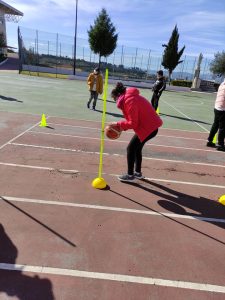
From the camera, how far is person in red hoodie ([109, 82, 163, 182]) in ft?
17.6

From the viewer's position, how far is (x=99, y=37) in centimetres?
4078

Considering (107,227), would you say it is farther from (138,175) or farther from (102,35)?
(102,35)

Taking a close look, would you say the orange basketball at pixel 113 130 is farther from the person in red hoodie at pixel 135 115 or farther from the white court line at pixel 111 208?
the white court line at pixel 111 208

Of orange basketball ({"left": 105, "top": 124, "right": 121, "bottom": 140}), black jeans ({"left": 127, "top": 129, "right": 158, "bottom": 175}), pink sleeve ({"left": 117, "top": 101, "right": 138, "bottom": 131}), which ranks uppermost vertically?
pink sleeve ({"left": 117, "top": 101, "right": 138, "bottom": 131})

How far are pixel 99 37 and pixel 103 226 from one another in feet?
130

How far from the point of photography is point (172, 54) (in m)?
43.5

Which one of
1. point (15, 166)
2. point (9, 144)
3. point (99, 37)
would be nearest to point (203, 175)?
point (15, 166)

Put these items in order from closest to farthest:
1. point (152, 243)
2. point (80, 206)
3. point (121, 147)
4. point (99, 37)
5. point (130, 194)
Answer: point (152, 243) → point (80, 206) → point (130, 194) → point (121, 147) → point (99, 37)

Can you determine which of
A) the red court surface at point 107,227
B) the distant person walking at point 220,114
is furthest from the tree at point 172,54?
the red court surface at point 107,227

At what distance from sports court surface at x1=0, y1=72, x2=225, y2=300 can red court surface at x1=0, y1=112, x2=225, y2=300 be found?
0.01 m

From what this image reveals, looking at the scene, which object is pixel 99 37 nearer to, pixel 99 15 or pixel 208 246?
pixel 99 15

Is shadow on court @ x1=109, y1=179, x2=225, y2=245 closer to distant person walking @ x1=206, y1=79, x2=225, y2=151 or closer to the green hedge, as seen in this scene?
distant person walking @ x1=206, y1=79, x2=225, y2=151

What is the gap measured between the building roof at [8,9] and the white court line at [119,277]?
76.1 metres

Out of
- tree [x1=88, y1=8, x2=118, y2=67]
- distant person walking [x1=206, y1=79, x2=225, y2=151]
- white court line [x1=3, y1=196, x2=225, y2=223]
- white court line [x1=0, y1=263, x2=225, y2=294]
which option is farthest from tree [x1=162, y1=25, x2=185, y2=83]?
white court line [x1=0, y1=263, x2=225, y2=294]
